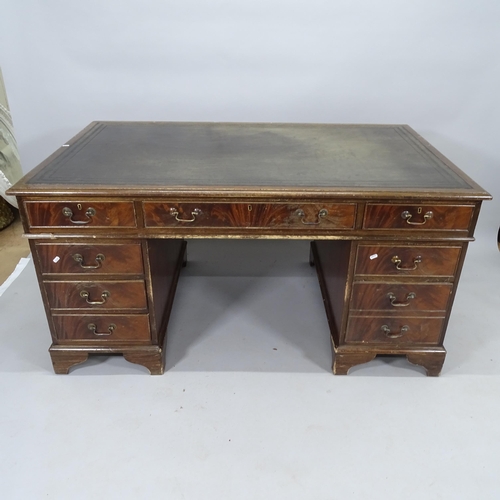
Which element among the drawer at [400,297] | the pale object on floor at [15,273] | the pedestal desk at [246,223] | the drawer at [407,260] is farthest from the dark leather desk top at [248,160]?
the pale object on floor at [15,273]

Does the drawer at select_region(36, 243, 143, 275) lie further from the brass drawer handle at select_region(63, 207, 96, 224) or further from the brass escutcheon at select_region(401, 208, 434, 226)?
the brass escutcheon at select_region(401, 208, 434, 226)

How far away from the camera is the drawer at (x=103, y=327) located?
1608 millimetres

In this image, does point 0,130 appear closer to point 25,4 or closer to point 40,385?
point 25,4

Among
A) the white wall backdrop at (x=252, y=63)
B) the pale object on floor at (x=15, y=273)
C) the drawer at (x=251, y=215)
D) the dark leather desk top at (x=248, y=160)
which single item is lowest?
the pale object on floor at (x=15, y=273)

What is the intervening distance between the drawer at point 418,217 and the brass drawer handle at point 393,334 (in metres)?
0.39

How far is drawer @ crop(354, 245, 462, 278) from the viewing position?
1.49 meters

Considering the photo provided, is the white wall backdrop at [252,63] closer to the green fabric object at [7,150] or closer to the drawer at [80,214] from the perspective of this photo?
the green fabric object at [7,150]

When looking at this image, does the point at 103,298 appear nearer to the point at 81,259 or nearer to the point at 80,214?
the point at 81,259

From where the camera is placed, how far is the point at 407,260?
1508mm

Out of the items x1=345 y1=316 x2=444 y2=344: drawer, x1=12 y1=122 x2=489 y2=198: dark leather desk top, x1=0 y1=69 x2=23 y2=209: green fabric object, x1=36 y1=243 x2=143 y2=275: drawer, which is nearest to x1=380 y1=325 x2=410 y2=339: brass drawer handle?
x1=345 y1=316 x2=444 y2=344: drawer

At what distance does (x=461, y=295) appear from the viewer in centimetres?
215

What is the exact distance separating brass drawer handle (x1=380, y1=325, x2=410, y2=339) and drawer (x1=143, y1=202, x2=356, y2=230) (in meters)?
0.43

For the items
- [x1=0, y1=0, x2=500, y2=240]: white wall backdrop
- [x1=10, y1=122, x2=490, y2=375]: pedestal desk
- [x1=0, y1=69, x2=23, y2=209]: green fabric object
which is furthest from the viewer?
[x1=0, y1=69, x2=23, y2=209]: green fabric object

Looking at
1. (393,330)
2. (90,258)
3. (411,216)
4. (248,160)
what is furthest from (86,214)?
(393,330)
